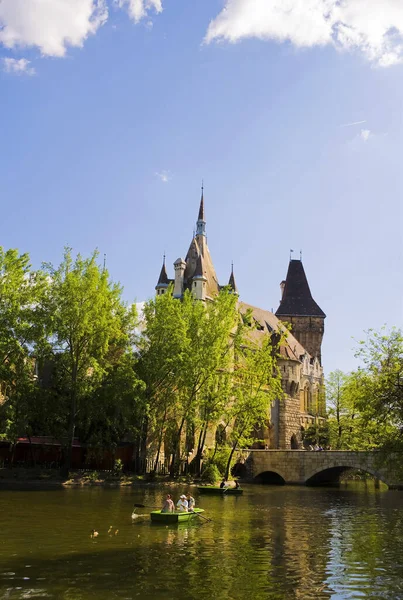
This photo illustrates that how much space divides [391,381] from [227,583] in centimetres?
1392

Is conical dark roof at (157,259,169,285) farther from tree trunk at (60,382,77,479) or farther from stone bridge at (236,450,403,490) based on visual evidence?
tree trunk at (60,382,77,479)

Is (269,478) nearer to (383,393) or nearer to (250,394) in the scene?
(250,394)

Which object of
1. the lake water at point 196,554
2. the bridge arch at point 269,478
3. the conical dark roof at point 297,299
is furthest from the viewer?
the conical dark roof at point 297,299

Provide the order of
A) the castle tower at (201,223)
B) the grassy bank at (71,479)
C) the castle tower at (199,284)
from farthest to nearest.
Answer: the castle tower at (201,223)
the castle tower at (199,284)
the grassy bank at (71,479)

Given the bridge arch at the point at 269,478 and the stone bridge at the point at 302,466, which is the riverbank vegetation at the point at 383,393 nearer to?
the stone bridge at the point at 302,466

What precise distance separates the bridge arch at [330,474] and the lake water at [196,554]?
21.5 m

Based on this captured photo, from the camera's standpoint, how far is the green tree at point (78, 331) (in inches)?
1658

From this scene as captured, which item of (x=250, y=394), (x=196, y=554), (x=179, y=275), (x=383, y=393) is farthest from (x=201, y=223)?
(x=196, y=554)

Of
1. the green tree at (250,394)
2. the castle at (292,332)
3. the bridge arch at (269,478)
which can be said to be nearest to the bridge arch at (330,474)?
the bridge arch at (269,478)

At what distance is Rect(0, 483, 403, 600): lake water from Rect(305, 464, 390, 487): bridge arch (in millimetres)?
21527

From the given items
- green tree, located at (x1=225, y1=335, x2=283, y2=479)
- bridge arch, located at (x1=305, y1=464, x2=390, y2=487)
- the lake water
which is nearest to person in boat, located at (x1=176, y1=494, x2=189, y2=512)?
the lake water

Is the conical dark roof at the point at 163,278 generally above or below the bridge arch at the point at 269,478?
above

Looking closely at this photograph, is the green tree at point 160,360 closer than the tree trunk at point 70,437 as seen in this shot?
No

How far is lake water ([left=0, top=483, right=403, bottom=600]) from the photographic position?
13602mm
